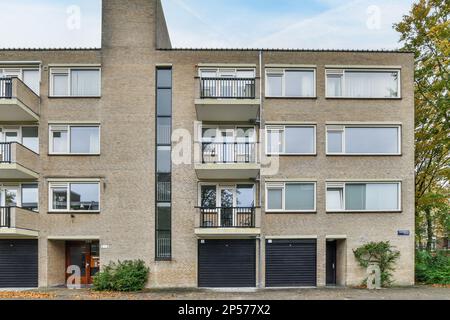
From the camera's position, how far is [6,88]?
55.6 ft

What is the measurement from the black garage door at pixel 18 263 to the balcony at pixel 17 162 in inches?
112

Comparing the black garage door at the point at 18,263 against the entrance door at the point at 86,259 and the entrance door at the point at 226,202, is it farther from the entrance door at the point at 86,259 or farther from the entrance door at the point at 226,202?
the entrance door at the point at 226,202

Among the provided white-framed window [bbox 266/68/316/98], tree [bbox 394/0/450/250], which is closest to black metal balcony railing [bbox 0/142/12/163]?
white-framed window [bbox 266/68/316/98]

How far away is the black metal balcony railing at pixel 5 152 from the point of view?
16531 mm

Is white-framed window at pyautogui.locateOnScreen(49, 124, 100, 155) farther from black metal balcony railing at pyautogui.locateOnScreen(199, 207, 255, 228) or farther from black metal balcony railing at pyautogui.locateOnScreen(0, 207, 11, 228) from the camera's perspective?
black metal balcony railing at pyautogui.locateOnScreen(199, 207, 255, 228)

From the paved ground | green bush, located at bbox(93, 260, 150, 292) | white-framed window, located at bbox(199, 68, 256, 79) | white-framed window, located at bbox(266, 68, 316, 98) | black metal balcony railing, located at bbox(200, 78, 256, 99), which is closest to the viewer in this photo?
the paved ground

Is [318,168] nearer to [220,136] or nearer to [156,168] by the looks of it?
[220,136]

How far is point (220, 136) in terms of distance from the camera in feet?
59.9

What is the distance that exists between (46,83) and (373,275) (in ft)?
54.7

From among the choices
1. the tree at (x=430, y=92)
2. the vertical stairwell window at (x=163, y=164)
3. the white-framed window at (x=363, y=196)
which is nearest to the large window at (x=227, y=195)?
the vertical stairwell window at (x=163, y=164)

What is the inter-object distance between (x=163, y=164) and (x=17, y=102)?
6452mm

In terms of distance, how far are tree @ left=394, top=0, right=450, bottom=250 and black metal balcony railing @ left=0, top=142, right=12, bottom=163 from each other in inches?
799

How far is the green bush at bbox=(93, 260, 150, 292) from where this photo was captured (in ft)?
53.3
